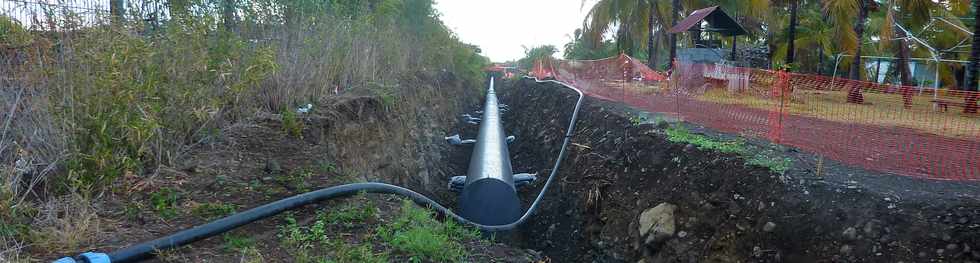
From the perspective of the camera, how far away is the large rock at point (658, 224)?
5480mm

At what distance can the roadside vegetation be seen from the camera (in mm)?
3773

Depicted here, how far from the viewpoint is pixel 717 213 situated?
520 centimetres

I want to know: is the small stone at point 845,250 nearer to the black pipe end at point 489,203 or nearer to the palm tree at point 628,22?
the black pipe end at point 489,203

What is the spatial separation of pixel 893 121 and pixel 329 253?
6.71 meters

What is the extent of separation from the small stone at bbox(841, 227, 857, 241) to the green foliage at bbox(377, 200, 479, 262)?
2486 millimetres

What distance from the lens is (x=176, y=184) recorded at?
4.56m

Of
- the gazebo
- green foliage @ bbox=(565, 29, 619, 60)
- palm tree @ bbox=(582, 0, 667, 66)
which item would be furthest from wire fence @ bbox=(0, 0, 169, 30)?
green foliage @ bbox=(565, 29, 619, 60)

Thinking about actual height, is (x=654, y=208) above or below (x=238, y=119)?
below

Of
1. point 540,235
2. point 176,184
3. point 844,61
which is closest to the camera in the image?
point 176,184

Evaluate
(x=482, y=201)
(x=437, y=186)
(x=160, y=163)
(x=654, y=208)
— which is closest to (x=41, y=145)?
(x=160, y=163)

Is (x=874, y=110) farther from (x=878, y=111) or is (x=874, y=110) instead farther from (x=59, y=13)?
(x=59, y=13)

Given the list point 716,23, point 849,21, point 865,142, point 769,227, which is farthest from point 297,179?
point 849,21

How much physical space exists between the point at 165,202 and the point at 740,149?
4.72 m

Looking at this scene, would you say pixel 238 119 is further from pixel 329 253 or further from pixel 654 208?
pixel 654 208
